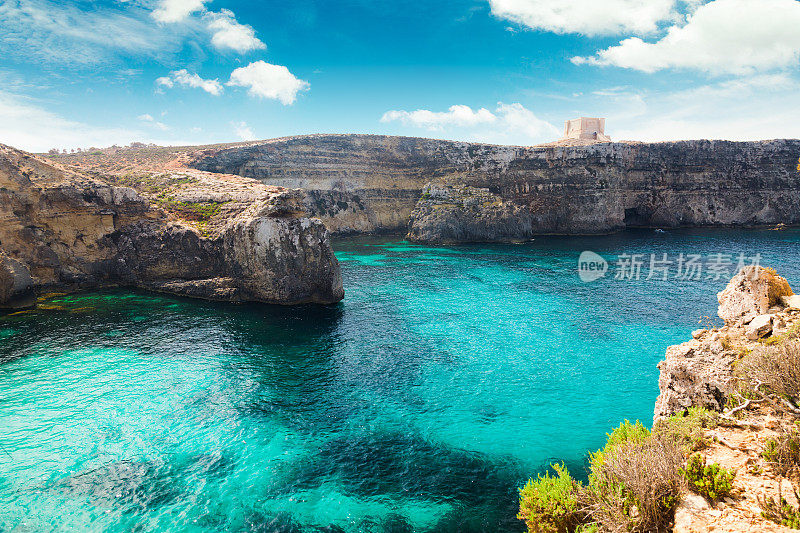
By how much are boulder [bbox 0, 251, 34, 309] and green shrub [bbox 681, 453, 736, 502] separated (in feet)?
155

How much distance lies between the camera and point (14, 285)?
35438 millimetres

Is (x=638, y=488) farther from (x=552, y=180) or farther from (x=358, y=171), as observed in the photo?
(x=358, y=171)

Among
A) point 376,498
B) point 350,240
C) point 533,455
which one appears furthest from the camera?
point 350,240

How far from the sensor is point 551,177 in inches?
3410

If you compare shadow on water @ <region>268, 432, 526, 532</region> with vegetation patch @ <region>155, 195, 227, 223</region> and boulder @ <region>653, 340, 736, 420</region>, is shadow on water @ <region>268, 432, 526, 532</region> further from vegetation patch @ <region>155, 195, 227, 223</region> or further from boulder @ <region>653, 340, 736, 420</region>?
vegetation patch @ <region>155, 195, 227, 223</region>

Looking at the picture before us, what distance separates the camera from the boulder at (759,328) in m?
12.4

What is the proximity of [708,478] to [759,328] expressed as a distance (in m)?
6.68

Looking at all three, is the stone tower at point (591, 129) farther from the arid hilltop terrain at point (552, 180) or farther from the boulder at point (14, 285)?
the boulder at point (14, 285)

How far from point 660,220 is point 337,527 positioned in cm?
9717

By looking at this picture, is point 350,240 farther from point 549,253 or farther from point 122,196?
point 122,196

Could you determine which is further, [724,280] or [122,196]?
[724,280]

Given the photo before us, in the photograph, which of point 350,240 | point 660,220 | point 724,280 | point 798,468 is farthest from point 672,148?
point 798,468

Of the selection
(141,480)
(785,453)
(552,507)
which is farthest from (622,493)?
(141,480)

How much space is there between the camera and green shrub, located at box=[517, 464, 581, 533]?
1002cm
